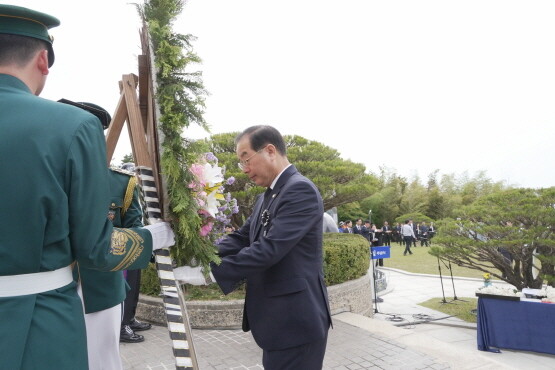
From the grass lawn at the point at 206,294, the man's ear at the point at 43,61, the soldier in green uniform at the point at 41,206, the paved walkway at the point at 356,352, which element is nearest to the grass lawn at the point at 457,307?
the paved walkway at the point at 356,352

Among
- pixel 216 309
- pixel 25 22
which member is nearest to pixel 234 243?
pixel 25 22

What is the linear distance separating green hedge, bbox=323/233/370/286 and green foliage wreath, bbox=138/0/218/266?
549cm

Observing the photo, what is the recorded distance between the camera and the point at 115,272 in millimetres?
2629

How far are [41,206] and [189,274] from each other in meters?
1.00

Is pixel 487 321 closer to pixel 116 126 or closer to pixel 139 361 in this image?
pixel 139 361

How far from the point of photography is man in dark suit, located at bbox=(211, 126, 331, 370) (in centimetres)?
214

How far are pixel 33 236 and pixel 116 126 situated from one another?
4.12 ft

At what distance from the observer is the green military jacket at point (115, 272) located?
2.53m

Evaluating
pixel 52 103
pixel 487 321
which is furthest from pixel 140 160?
pixel 487 321

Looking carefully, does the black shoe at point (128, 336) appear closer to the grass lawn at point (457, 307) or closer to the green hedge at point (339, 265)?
the green hedge at point (339, 265)

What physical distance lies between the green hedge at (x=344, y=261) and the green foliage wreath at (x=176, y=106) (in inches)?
216

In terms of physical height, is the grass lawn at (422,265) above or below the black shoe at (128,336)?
below

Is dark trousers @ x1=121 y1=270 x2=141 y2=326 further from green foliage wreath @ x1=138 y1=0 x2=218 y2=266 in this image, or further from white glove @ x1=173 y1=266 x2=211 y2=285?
green foliage wreath @ x1=138 y1=0 x2=218 y2=266

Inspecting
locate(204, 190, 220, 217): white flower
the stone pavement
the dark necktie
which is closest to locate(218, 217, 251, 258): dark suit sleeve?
the dark necktie
